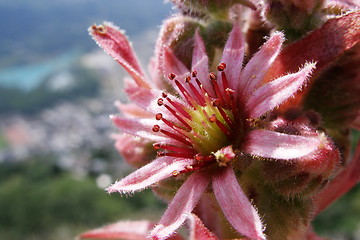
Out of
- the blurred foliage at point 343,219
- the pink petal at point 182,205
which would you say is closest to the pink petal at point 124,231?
the pink petal at point 182,205

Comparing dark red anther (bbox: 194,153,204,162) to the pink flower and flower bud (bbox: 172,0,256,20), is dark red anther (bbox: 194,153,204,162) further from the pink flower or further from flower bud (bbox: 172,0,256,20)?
flower bud (bbox: 172,0,256,20)

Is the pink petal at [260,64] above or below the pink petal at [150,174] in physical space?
above

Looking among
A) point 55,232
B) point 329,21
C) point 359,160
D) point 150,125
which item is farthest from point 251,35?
point 55,232

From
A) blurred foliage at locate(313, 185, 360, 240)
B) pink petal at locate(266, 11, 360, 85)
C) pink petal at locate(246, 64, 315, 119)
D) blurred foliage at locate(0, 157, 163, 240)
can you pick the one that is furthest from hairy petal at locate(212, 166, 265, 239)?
blurred foliage at locate(0, 157, 163, 240)

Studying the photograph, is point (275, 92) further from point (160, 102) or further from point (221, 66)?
point (160, 102)

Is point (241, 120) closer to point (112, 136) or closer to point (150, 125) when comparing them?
point (150, 125)

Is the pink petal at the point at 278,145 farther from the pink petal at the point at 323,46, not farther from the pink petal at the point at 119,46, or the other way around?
the pink petal at the point at 119,46
